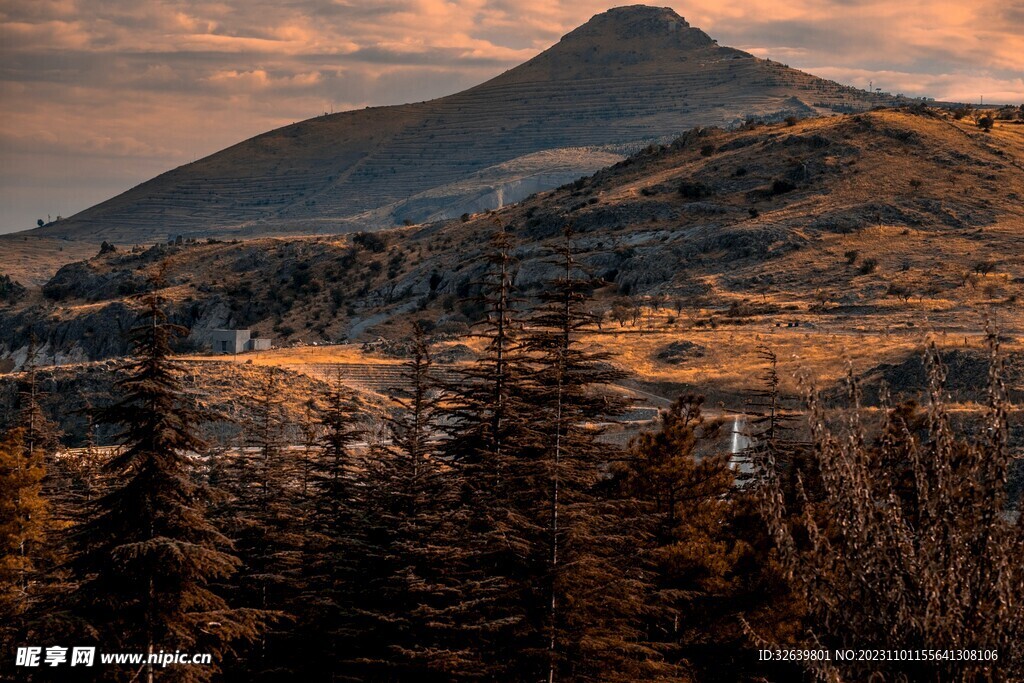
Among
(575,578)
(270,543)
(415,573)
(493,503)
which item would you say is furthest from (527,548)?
Result: (270,543)

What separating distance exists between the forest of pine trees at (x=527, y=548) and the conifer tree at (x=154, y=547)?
5 centimetres

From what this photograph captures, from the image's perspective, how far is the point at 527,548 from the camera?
25.6m

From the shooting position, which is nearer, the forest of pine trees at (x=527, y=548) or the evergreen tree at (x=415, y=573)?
the forest of pine trees at (x=527, y=548)

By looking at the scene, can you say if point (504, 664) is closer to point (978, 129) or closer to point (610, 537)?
point (610, 537)

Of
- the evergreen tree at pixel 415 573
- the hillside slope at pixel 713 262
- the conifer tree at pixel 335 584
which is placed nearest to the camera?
the evergreen tree at pixel 415 573

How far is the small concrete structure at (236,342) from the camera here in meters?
103

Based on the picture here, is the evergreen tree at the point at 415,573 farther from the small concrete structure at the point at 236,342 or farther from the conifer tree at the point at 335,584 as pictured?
the small concrete structure at the point at 236,342

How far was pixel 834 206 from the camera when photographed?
122 m

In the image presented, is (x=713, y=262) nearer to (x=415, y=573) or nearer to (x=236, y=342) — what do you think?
(x=236, y=342)

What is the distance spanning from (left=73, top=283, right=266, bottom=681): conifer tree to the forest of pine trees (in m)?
0.05

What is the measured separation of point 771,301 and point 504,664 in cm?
7712

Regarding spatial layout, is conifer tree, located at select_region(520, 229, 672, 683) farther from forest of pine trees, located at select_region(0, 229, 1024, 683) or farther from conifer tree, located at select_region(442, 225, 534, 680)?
conifer tree, located at select_region(442, 225, 534, 680)

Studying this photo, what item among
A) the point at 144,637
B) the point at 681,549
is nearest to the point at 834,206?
the point at 681,549

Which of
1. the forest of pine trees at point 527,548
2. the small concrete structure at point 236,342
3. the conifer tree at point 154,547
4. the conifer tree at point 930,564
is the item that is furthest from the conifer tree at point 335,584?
the small concrete structure at point 236,342
